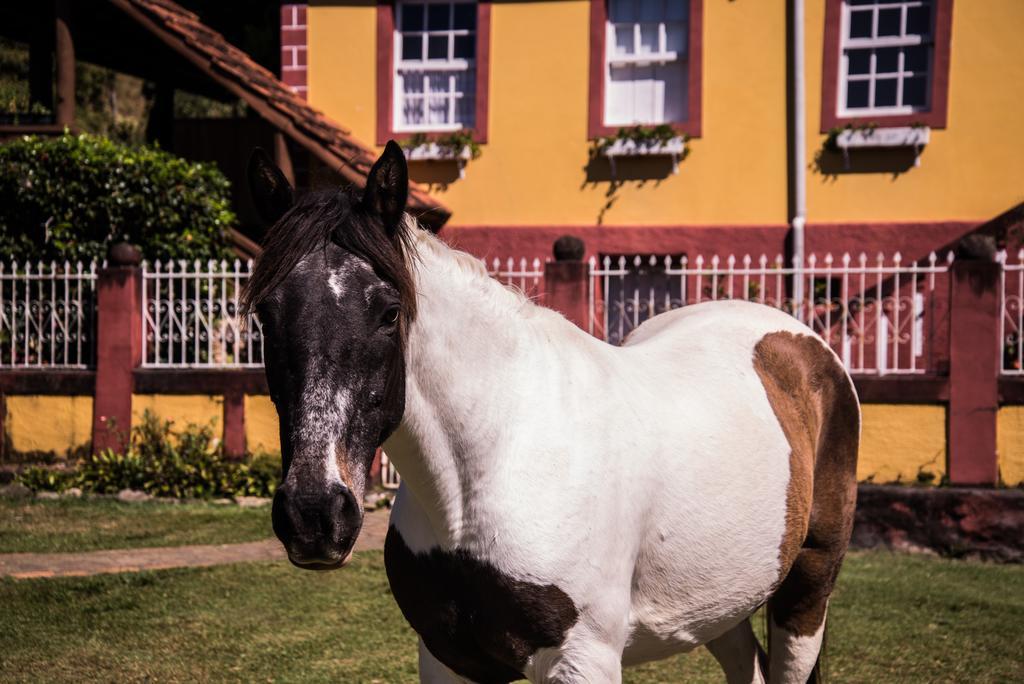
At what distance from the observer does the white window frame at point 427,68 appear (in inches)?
487

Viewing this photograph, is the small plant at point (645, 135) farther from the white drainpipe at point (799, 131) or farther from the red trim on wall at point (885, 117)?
the red trim on wall at point (885, 117)

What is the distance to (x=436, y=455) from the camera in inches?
101

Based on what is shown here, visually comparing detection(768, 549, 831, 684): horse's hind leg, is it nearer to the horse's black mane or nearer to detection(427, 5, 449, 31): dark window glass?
the horse's black mane

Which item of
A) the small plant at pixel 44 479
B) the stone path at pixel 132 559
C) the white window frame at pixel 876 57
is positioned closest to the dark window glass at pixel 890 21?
the white window frame at pixel 876 57

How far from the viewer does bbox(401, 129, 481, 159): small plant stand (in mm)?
12031

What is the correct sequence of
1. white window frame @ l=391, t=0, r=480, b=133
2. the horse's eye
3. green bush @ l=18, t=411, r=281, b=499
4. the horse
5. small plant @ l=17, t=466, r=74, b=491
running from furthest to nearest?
white window frame @ l=391, t=0, r=480, b=133, small plant @ l=17, t=466, r=74, b=491, green bush @ l=18, t=411, r=281, b=499, the horse's eye, the horse

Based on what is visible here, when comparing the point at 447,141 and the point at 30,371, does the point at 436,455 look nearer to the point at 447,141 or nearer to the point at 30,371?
the point at 30,371

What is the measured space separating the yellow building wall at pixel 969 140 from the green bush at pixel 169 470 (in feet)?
24.5

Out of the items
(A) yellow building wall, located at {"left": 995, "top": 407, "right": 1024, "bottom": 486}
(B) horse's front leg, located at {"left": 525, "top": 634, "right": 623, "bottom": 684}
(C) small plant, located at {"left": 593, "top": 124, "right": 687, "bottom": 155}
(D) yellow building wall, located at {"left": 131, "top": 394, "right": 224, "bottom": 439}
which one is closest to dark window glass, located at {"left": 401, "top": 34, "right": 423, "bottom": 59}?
(C) small plant, located at {"left": 593, "top": 124, "right": 687, "bottom": 155}

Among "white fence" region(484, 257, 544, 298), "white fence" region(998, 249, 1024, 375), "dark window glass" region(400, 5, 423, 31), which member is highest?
"dark window glass" region(400, 5, 423, 31)

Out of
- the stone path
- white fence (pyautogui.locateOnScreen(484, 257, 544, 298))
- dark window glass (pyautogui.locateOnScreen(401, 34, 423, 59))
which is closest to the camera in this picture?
the stone path

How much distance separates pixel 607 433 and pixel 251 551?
5.37 metres

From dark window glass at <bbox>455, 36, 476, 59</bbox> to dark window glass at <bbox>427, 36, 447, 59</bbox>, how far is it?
16 cm

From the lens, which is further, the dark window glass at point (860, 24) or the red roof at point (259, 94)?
the dark window glass at point (860, 24)
